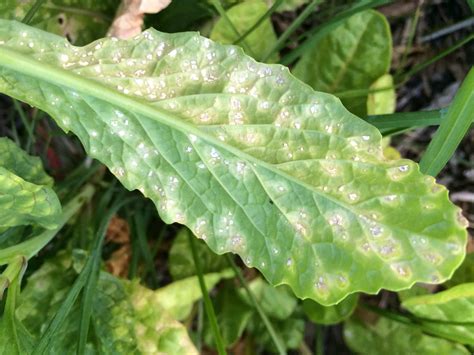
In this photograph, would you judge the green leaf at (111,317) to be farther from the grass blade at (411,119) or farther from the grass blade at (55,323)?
the grass blade at (411,119)

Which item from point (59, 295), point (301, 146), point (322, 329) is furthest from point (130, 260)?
point (301, 146)

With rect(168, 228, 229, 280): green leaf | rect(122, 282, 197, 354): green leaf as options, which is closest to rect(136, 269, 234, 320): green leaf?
rect(168, 228, 229, 280): green leaf

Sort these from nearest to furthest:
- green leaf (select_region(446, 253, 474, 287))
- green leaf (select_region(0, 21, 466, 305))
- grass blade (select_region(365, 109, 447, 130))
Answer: green leaf (select_region(0, 21, 466, 305))
grass blade (select_region(365, 109, 447, 130))
green leaf (select_region(446, 253, 474, 287))

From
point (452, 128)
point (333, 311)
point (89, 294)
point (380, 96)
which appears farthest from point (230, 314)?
point (452, 128)

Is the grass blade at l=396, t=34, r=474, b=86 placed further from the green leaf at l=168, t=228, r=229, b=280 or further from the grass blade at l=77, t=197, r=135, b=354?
the grass blade at l=77, t=197, r=135, b=354

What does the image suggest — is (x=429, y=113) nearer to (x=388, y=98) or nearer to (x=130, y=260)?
(x=388, y=98)

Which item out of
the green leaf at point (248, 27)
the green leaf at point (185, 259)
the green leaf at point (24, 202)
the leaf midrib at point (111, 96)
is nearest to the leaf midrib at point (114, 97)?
the leaf midrib at point (111, 96)
